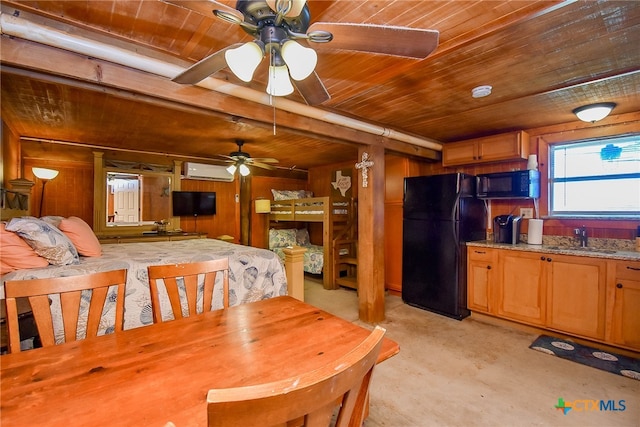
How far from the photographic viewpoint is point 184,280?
1673 millimetres

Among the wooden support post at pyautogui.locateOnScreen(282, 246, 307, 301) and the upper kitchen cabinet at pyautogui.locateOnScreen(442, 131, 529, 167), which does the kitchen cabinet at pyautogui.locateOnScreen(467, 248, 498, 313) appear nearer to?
the upper kitchen cabinet at pyautogui.locateOnScreen(442, 131, 529, 167)

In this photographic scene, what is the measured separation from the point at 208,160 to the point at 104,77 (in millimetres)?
3862

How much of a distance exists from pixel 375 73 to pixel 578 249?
2749mm

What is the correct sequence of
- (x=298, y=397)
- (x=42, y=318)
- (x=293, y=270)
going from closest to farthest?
(x=298, y=397), (x=42, y=318), (x=293, y=270)

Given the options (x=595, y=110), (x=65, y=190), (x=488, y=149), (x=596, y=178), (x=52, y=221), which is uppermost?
(x=595, y=110)

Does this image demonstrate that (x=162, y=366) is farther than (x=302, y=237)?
No

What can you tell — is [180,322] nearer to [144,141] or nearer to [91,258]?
[91,258]

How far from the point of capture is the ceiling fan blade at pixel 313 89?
1.55 meters

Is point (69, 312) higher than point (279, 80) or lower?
lower

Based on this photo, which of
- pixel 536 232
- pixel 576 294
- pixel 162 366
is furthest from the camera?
pixel 536 232

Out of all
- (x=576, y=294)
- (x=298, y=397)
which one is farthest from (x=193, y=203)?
(x=576, y=294)

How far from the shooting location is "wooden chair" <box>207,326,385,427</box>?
49 centimetres

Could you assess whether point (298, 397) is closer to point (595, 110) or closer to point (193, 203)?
point (595, 110)

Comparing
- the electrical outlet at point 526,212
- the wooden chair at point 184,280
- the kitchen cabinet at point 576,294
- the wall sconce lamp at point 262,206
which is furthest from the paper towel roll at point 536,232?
the wall sconce lamp at point 262,206
